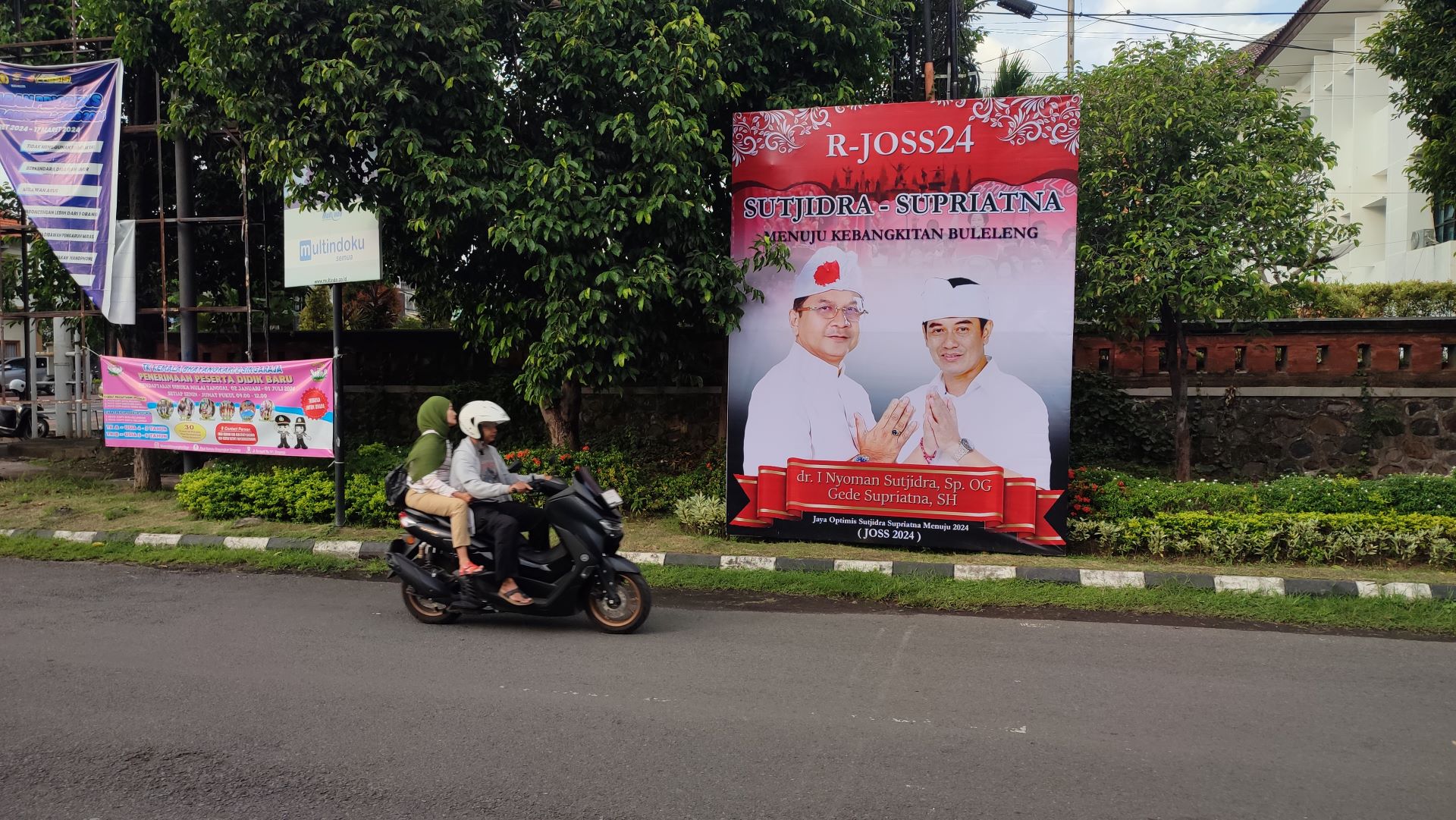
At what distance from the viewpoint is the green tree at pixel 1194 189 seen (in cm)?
942

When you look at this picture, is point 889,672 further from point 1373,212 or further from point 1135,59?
point 1373,212

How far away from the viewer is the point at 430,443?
6.65 meters

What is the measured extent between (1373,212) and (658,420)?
1859 centimetres

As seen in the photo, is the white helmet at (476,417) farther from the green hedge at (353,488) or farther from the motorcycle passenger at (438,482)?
the green hedge at (353,488)

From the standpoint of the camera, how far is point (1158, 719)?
473cm

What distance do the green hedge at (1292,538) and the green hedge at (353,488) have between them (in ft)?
13.6

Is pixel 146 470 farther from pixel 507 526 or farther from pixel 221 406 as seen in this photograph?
pixel 507 526

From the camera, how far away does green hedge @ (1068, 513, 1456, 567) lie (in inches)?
313

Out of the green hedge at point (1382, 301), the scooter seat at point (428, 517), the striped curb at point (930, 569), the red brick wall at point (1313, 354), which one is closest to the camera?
the scooter seat at point (428, 517)

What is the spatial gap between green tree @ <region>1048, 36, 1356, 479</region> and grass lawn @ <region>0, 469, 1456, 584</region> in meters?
2.73

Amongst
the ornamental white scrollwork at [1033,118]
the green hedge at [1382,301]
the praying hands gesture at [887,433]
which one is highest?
the ornamental white scrollwork at [1033,118]

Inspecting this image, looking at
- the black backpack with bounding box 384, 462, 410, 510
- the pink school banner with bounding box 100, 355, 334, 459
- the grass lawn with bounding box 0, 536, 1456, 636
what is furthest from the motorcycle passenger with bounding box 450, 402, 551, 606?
the pink school banner with bounding box 100, 355, 334, 459

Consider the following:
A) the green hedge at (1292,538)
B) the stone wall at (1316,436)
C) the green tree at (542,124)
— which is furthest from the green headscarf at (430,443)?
the stone wall at (1316,436)

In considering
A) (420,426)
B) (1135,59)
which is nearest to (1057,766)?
(420,426)
